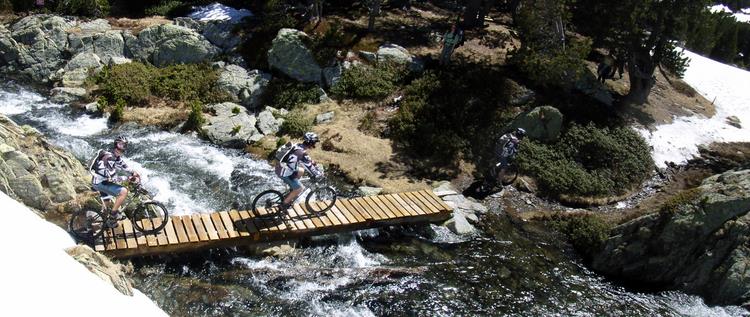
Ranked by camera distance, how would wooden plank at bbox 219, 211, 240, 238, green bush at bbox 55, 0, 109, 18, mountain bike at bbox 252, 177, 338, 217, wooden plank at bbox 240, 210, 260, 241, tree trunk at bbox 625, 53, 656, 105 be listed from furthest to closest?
1. green bush at bbox 55, 0, 109, 18
2. tree trunk at bbox 625, 53, 656, 105
3. mountain bike at bbox 252, 177, 338, 217
4. wooden plank at bbox 240, 210, 260, 241
5. wooden plank at bbox 219, 211, 240, 238

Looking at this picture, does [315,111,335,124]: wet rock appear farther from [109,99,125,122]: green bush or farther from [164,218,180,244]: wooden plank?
[164,218,180,244]: wooden plank

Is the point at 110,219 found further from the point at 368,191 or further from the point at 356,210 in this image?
the point at 368,191

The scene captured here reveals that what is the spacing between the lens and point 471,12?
36312 mm

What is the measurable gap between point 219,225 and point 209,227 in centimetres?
34

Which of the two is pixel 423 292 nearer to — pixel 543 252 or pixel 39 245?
pixel 543 252

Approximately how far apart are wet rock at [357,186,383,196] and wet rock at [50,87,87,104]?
608 inches

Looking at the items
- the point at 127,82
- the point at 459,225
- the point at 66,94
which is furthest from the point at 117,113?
the point at 459,225

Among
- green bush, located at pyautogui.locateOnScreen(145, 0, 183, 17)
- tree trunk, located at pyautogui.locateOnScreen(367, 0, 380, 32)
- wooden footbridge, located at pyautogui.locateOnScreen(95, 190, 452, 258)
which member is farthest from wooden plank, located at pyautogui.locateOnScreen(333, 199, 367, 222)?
green bush, located at pyautogui.locateOnScreen(145, 0, 183, 17)

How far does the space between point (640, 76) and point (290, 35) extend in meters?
20.8

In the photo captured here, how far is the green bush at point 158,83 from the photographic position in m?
26.7

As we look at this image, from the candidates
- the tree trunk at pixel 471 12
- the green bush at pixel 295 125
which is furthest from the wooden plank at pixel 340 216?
the tree trunk at pixel 471 12

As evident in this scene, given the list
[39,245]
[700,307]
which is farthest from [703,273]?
[39,245]

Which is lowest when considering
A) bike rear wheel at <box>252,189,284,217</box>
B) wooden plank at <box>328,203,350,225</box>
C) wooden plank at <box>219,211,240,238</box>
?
wooden plank at <box>219,211,240,238</box>

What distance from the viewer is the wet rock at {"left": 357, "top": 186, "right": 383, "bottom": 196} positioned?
71.1ft
